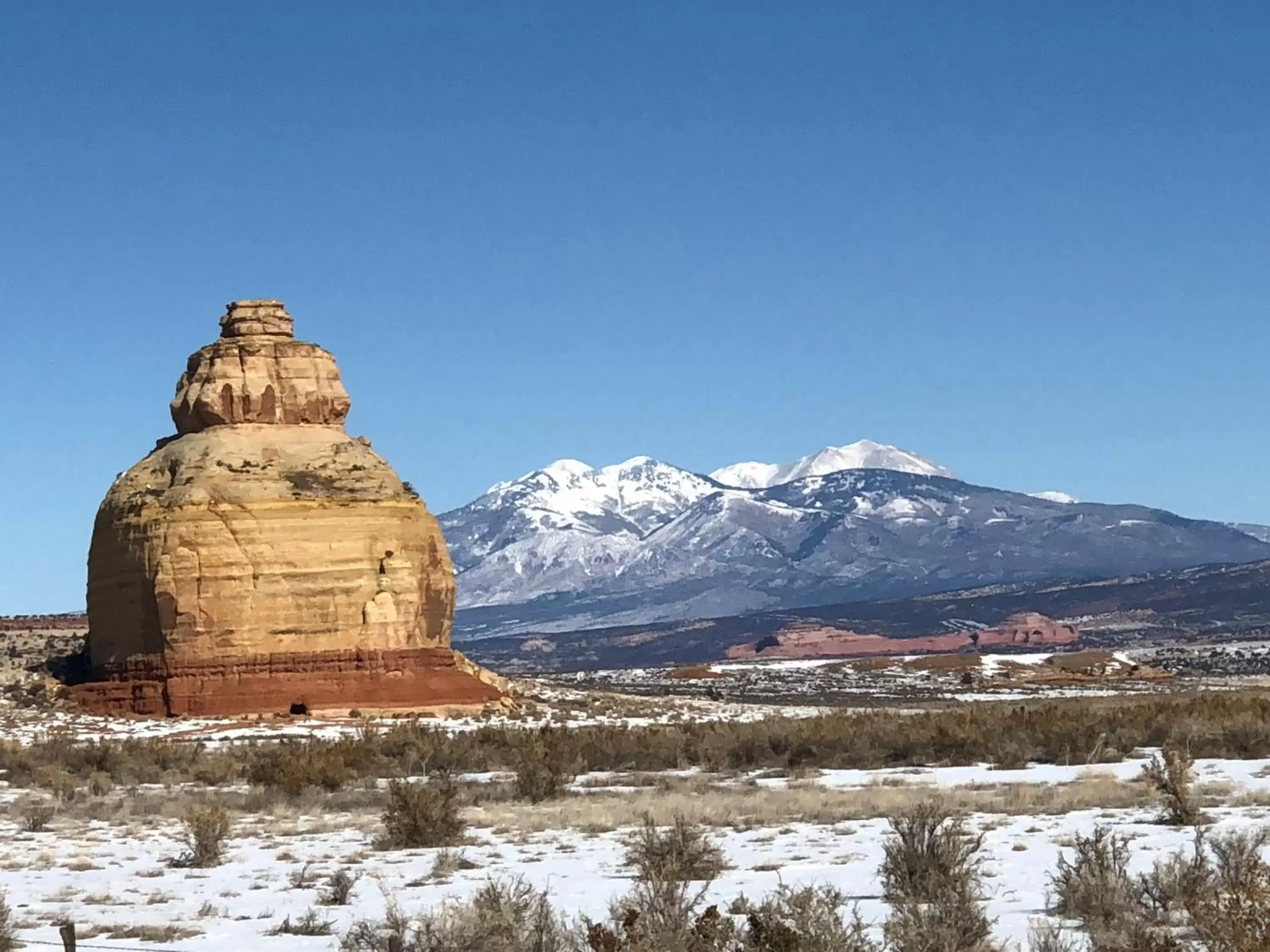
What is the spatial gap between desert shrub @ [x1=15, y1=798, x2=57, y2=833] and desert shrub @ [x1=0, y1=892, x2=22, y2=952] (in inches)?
327

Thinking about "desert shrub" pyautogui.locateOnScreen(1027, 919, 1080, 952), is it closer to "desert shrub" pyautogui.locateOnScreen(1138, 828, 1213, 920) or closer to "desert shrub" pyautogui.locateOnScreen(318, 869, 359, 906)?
"desert shrub" pyautogui.locateOnScreen(1138, 828, 1213, 920)

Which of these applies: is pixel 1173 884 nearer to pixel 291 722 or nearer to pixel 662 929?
pixel 662 929

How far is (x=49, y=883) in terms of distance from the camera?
1770 centimetres

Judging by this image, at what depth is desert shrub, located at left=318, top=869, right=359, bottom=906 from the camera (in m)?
15.8

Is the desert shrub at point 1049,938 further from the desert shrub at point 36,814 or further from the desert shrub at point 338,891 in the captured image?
the desert shrub at point 36,814

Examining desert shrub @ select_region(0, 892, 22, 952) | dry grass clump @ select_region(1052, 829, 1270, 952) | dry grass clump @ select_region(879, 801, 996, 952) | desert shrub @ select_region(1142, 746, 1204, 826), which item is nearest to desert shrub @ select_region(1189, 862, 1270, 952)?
dry grass clump @ select_region(1052, 829, 1270, 952)

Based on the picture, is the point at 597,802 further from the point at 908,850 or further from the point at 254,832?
the point at 908,850

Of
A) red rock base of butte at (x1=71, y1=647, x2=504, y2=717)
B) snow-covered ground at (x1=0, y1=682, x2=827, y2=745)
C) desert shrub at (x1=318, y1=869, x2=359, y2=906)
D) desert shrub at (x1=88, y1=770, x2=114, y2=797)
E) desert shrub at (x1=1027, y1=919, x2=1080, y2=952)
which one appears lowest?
desert shrub at (x1=1027, y1=919, x2=1080, y2=952)

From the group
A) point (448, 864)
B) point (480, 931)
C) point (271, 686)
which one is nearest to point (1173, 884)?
point (480, 931)

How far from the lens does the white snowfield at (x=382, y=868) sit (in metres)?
15.0

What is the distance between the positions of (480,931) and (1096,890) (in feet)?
14.5

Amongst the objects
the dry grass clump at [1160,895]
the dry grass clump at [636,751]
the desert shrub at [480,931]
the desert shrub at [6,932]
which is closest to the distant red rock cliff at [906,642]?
the dry grass clump at [636,751]

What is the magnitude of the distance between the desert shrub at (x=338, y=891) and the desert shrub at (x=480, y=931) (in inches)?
86.9

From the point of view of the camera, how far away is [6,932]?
1359cm
